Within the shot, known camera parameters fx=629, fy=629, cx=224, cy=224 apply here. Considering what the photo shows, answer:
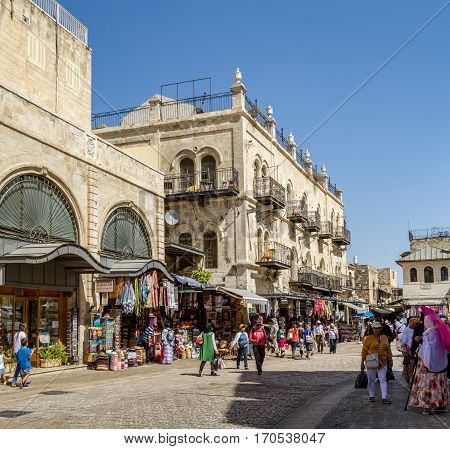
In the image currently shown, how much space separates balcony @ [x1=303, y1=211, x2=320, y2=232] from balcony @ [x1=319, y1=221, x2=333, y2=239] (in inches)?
65.4

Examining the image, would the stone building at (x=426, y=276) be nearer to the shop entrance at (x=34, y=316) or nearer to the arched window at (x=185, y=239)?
the arched window at (x=185, y=239)

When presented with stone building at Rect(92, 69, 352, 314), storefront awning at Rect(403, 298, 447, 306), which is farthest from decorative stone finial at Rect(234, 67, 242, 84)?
storefront awning at Rect(403, 298, 447, 306)

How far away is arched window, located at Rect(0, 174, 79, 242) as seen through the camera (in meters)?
16.2

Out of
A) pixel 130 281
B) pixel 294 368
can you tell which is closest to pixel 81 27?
pixel 130 281

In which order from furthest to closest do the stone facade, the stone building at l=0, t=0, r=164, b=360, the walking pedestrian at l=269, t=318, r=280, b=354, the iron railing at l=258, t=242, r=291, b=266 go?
the iron railing at l=258, t=242, r=291, b=266, the stone facade, the walking pedestrian at l=269, t=318, r=280, b=354, the stone building at l=0, t=0, r=164, b=360

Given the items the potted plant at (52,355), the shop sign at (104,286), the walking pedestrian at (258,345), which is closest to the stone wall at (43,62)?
the shop sign at (104,286)

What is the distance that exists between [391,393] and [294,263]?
26160mm

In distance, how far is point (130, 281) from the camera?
19922 mm

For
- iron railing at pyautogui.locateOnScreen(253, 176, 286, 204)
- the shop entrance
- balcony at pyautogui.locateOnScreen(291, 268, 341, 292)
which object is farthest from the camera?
balcony at pyautogui.locateOnScreen(291, 268, 341, 292)

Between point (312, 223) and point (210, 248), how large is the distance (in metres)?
12.4

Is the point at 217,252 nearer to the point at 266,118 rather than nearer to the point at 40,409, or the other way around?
the point at 266,118

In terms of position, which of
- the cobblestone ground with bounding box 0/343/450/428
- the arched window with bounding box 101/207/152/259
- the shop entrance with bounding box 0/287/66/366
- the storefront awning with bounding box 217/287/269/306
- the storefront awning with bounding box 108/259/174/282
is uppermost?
the arched window with bounding box 101/207/152/259

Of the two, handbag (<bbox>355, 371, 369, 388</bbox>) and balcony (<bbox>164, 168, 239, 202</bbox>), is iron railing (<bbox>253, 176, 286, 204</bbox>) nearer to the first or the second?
balcony (<bbox>164, 168, 239, 202</bbox>)
